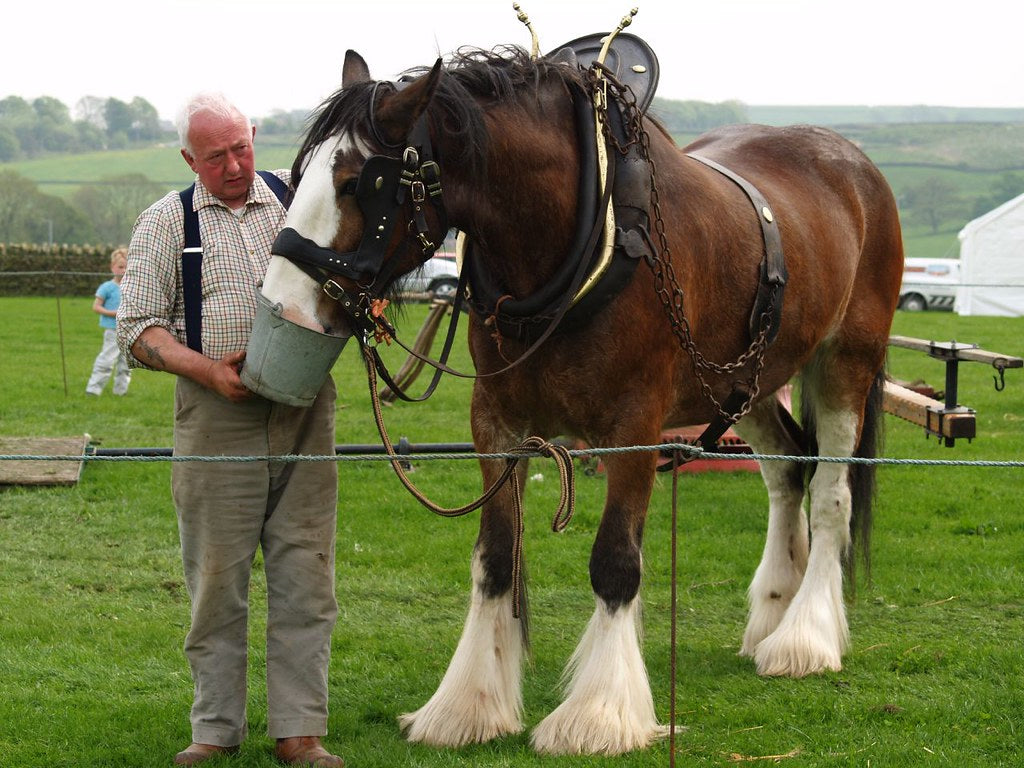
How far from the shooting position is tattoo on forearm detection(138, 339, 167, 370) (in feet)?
11.1

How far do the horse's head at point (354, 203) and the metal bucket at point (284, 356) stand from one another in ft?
0.10

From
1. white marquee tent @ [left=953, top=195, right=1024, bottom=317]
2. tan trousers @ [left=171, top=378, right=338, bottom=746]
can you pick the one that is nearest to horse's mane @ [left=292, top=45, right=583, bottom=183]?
tan trousers @ [left=171, top=378, right=338, bottom=746]

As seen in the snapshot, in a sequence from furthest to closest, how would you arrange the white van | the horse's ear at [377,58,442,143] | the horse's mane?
the white van
the horse's mane
the horse's ear at [377,58,442,143]

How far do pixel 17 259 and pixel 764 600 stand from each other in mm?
32277

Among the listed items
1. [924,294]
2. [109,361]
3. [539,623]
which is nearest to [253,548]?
[539,623]

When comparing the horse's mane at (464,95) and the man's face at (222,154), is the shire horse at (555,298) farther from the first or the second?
the man's face at (222,154)

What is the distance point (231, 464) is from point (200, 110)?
103 centimetres

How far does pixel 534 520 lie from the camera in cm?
718

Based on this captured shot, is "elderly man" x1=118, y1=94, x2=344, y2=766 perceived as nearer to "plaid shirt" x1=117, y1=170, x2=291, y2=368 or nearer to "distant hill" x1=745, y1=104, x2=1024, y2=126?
"plaid shirt" x1=117, y1=170, x2=291, y2=368

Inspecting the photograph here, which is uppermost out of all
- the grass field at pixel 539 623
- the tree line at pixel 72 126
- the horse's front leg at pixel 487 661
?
the tree line at pixel 72 126

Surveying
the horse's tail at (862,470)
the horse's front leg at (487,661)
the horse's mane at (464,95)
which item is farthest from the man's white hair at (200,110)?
the horse's tail at (862,470)

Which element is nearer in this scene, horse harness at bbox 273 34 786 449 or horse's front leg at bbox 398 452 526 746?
horse harness at bbox 273 34 786 449

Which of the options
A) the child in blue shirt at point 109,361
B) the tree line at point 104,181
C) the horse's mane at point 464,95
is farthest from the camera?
the tree line at point 104,181

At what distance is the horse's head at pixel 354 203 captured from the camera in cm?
316
